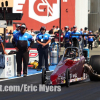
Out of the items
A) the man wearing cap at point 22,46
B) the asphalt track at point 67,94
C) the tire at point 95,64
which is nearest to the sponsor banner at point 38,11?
the man wearing cap at point 22,46

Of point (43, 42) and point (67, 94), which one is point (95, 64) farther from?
point (43, 42)

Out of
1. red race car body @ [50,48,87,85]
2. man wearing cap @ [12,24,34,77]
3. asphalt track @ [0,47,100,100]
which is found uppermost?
man wearing cap @ [12,24,34,77]

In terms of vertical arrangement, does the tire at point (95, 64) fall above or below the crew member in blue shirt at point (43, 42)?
below

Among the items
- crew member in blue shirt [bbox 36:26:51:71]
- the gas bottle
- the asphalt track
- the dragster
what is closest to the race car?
the dragster

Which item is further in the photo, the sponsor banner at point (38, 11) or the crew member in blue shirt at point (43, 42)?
the sponsor banner at point (38, 11)

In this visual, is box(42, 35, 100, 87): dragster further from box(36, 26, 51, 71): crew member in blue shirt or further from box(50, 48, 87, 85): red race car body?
box(36, 26, 51, 71): crew member in blue shirt

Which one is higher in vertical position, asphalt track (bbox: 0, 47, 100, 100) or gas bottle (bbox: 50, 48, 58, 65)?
gas bottle (bbox: 50, 48, 58, 65)

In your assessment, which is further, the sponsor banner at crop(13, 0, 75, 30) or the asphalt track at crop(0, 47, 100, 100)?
the sponsor banner at crop(13, 0, 75, 30)

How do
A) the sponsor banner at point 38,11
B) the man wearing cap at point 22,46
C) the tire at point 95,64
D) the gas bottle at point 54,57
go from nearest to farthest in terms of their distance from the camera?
the tire at point 95,64 → the man wearing cap at point 22,46 → the gas bottle at point 54,57 → the sponsor banner at point 38,11

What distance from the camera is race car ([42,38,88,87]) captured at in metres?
11.9

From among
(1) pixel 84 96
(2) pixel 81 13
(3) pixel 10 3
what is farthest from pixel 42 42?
(2) pixel 81 13

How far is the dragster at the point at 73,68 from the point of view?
11984mm

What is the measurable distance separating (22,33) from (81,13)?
37211 mm

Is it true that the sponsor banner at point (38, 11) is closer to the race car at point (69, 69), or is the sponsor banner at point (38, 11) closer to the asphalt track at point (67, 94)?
the race car at point (69, 69)
